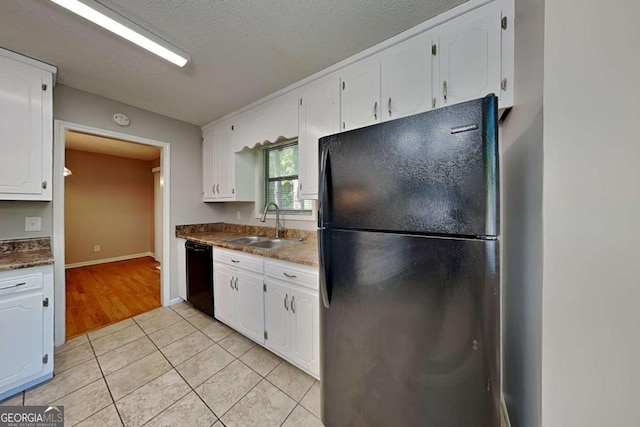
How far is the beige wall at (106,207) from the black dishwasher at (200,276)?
364 cm

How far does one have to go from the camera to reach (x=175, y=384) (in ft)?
5.19

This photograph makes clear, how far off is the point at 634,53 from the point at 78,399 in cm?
306

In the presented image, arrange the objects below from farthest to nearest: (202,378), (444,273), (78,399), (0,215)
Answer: (0,215), (202,378), (78,399), (444,273)

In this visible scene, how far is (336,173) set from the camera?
3.53 ft

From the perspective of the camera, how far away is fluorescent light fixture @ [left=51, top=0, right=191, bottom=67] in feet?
3.97

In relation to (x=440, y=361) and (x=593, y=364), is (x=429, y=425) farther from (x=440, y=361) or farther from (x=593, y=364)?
(x=593, y=364)

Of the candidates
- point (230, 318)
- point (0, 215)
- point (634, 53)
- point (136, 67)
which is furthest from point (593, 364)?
point (0, 215)

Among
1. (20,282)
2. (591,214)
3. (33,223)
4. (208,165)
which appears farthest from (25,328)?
(591,214)

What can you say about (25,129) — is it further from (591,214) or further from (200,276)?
(591,214)

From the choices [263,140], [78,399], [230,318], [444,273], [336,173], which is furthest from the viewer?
[263,140]

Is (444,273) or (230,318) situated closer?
(444,273)

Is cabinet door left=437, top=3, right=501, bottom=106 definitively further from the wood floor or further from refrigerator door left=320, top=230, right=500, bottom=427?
the wood floor

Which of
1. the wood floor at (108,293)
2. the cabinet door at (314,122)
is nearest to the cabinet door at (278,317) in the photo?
the cabinet door at (314,122)

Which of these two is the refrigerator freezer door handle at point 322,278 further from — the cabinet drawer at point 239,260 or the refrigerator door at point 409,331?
the cabinet drawer at point 239,260
